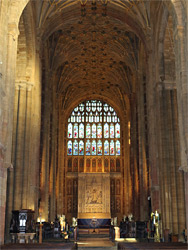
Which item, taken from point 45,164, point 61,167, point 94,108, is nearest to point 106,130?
point 94,108

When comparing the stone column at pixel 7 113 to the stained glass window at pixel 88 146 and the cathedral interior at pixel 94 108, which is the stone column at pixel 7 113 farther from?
the stained glass window at pixel 88 146

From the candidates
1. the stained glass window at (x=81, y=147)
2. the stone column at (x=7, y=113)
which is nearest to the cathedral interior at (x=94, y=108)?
the stone column at (x=7, y=113)

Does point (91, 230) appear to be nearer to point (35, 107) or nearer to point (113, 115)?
point (113, 115)

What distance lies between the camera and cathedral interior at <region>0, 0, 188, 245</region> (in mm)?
15502

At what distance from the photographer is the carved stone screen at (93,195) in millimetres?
38559

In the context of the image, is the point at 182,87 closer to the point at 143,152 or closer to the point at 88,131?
the point at 143,152

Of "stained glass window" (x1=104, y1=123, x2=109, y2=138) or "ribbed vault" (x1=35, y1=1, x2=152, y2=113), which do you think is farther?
"stained glass window" (x1=104, y1=123, x2=109, y2=138)

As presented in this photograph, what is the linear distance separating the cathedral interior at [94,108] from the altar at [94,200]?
111 millimetres

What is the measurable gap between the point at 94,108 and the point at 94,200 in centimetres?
1157

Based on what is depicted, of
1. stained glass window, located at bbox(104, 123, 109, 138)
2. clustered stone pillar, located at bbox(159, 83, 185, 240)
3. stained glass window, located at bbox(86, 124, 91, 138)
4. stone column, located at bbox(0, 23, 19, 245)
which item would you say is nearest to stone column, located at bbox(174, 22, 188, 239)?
clustered stone pillar, located at bbox(159, 83, 185, 240)

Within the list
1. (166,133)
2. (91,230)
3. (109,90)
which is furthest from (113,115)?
(166,133)

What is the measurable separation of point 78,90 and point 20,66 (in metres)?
20.5

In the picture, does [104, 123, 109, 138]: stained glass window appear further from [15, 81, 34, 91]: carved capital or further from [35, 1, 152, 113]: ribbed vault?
[15, 81, 34, 91]: carved capital

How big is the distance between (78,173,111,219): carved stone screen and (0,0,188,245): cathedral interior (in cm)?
11
